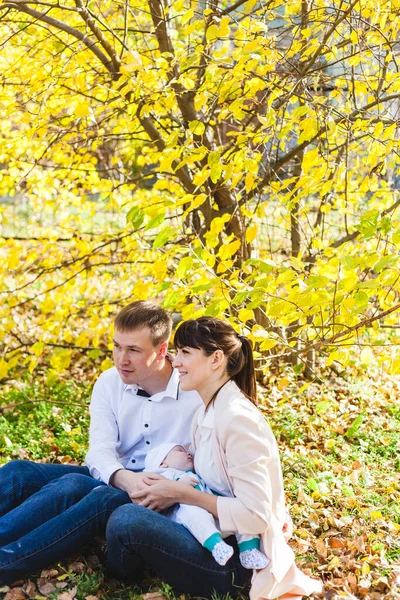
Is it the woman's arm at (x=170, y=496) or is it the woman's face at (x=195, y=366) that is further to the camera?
the woman's face at (x=195, y=366)

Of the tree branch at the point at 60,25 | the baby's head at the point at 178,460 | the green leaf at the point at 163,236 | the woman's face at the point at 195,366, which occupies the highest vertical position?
the tree branch at the point at 60,25

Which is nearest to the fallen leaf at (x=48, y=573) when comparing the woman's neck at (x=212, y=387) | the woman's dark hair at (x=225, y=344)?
the woman's neck at (x=212, y=387)

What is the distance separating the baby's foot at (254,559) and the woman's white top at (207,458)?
0.26 m

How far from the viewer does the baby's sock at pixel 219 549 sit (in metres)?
2.50

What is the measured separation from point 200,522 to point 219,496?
12 cm

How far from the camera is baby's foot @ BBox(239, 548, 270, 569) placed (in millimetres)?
2512

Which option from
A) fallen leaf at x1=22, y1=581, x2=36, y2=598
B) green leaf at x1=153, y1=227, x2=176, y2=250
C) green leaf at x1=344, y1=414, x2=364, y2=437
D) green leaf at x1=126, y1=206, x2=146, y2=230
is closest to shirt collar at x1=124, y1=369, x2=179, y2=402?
green leaf at x1=153, y1=227, x2=176, y2=250

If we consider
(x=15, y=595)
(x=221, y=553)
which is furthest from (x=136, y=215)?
(x=15, y=595)

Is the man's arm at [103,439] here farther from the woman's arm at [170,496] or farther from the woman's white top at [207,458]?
the woman's white top at [207,458]

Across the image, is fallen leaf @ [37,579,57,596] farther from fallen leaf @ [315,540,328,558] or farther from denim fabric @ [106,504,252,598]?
fallen leaf @ [315,540,328,558]

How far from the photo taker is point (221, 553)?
98.6 inches

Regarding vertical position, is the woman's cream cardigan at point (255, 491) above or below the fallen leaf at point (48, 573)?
above

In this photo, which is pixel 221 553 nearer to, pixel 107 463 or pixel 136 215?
pixel 107 463

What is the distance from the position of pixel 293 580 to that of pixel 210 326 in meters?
1.02
